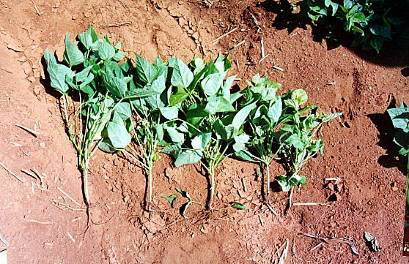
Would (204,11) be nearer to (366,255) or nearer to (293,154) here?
(293,154)

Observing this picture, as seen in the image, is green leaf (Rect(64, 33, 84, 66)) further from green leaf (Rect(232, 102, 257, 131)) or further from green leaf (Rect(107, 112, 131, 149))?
green leaf (Rect(232, 102, 257, 131))

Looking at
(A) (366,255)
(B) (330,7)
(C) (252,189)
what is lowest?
(A) (366,255)

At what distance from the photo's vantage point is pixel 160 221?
222 cm

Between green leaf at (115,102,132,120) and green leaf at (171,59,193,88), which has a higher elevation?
green leaf at (171,59,193,88)

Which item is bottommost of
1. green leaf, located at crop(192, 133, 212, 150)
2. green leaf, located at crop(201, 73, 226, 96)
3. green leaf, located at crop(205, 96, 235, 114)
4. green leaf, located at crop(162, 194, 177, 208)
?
green leaf, located at crop(162, 194, 177, 208)

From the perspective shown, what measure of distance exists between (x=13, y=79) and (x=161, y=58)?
0.49m

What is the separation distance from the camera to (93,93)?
85.0 inches

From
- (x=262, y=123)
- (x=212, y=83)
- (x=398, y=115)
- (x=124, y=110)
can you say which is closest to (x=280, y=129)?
(x=262, y=123)

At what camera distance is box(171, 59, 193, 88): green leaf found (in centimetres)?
210

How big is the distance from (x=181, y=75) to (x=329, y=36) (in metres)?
0.54

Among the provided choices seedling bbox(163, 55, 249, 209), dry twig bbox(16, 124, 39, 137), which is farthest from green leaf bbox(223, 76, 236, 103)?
dry twig bbox(16, 124, 39, 137)

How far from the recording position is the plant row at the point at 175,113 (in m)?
2.12

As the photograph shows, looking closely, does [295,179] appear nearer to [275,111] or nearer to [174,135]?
[275,111]

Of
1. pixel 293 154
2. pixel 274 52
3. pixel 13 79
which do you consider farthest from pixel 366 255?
pixel 13 79
